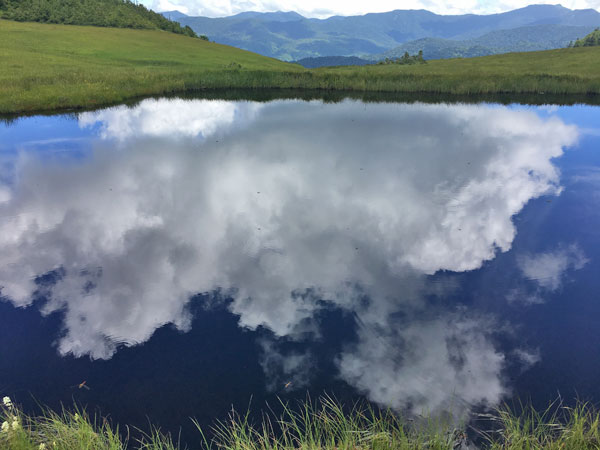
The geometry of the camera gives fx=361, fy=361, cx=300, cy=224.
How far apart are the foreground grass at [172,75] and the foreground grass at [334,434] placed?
94.5 ft

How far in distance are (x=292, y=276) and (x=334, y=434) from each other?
4.61 meters

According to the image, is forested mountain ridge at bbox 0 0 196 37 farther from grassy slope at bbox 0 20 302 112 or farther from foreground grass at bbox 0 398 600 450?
foreground grass at bbox 0 398 600 450

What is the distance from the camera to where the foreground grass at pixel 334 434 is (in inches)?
158

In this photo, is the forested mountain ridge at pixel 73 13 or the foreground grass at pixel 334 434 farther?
the forested mountain ridge at pixel 73 13

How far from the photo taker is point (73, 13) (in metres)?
75.0

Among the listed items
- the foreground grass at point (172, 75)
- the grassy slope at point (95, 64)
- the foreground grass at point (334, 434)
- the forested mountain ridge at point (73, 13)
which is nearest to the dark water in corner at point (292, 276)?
the foreground grass at point (334, 434)

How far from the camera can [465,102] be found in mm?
31922

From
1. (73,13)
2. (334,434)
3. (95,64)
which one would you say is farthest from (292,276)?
(73,13)

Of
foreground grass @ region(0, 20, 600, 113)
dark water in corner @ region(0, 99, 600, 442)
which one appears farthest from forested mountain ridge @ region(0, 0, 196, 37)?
dark water in corner @ region(0, 99, 600, 442)

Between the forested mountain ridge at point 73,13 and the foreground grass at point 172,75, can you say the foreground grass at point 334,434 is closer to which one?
the foreground grass at point 172,75

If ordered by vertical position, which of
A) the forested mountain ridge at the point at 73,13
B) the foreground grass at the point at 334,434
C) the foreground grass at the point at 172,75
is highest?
the forested mountain ridge at the point at 73,13

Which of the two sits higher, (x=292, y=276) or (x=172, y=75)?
(x=172, y=75)

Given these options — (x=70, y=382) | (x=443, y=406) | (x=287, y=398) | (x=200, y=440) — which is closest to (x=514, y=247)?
(x=443, y=406)

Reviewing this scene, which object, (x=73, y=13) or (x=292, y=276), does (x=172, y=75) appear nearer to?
(x=292, y=276)
